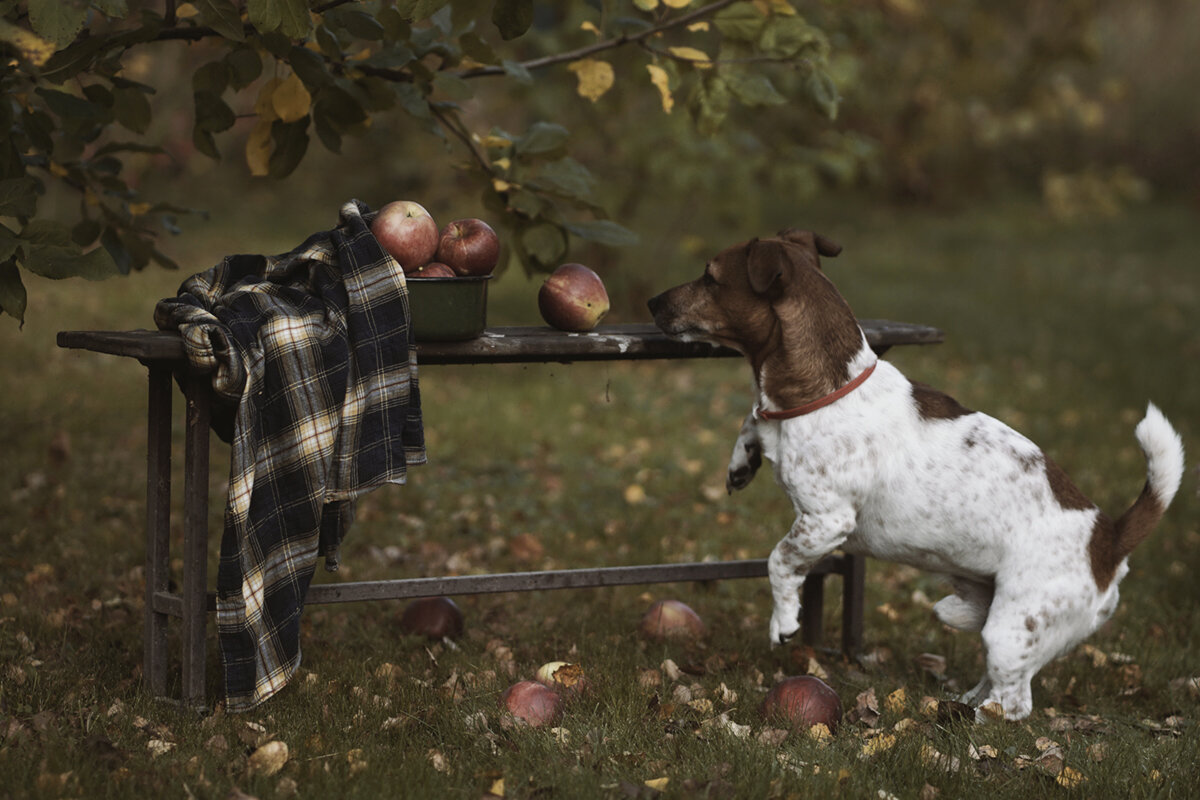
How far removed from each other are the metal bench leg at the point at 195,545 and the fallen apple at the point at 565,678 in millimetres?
1119

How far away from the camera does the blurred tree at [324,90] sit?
146 inches

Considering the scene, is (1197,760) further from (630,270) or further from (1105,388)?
(630,270)

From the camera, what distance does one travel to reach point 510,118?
490 inches

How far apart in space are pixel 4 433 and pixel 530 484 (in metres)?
3.18

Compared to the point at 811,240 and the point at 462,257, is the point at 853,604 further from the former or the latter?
the point at 462,257

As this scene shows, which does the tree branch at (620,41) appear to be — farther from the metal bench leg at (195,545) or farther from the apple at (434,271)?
the metal bench leg at (195,545)

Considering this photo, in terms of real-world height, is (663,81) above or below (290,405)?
above

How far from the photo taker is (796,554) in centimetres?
400

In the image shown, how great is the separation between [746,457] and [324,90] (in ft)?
Result: 7.06

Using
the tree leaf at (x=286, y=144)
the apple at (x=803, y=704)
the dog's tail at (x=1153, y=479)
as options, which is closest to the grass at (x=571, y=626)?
the apple at (x=803, y=704)

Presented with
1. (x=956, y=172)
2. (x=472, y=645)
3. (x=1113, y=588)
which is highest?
(x=1113, y=588)

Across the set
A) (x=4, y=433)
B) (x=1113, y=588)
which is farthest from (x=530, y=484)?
(x=1113, y=588)

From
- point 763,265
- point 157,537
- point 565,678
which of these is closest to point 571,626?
point 565,678

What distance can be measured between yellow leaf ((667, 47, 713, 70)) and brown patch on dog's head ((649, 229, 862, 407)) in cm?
111
